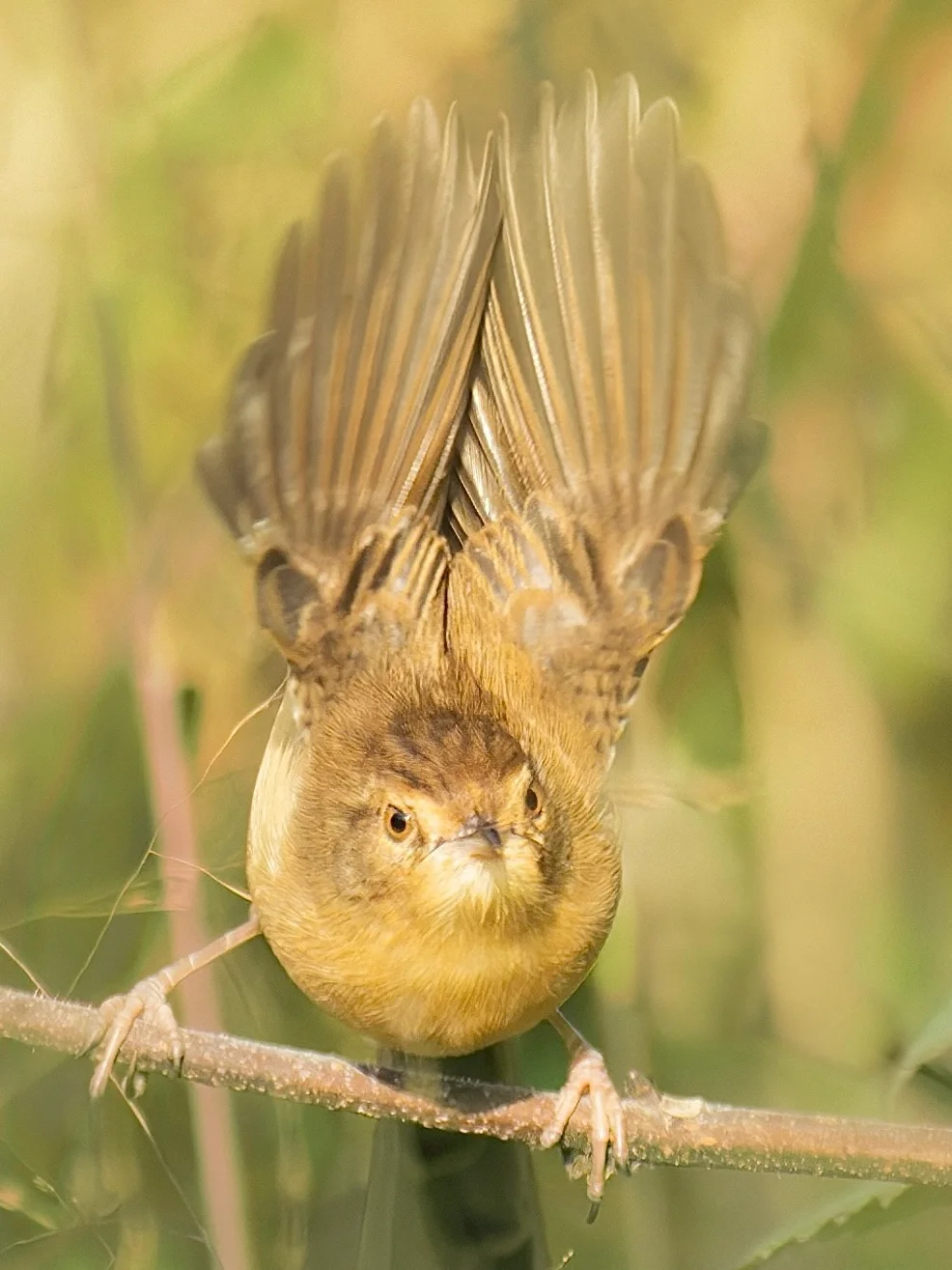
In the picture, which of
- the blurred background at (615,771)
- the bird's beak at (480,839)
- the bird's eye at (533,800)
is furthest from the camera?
the blurred background at (615,771)

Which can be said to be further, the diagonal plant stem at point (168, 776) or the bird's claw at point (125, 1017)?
the bird's claw at point (125, 1017)

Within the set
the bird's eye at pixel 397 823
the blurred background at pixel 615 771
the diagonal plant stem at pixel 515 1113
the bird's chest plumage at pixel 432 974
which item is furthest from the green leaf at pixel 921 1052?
the bird's eye at pixel 397 823

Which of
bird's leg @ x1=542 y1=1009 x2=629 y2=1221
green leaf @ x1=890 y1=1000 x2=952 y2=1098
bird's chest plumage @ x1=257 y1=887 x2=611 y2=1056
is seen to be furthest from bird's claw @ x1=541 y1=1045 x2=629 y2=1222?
green leaf @ x1=890 y1=1000 x2=952 y2=1098

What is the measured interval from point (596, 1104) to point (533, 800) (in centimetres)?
70

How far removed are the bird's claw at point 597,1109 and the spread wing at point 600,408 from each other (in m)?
0.52

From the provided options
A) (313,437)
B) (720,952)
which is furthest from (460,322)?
(720,952)

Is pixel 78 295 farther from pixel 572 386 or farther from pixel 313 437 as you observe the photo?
pixel 572 386

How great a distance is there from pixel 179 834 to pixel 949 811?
1.24 m

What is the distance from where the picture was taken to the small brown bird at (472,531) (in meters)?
2.08

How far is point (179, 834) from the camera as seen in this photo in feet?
7.63

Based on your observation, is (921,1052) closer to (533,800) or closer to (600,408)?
(533,800)

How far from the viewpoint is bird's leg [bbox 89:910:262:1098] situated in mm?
2402

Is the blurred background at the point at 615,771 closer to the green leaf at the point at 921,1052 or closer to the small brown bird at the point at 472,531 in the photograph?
the green leaf at the point at 921,1052

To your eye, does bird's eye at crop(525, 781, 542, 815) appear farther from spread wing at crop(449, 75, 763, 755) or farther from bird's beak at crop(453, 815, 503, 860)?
spread wing at crop(449, 75, 763, 755)
